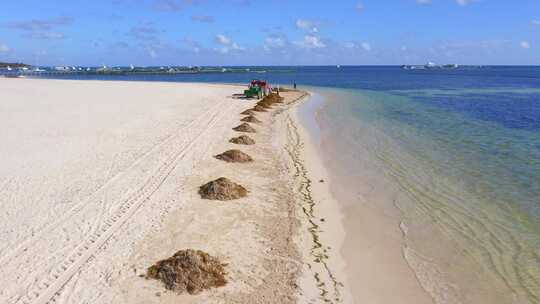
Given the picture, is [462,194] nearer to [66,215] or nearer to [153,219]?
[153,219]

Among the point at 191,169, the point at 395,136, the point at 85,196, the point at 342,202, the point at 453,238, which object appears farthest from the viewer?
the point at 395,136

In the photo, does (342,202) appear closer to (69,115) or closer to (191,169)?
(191,169)

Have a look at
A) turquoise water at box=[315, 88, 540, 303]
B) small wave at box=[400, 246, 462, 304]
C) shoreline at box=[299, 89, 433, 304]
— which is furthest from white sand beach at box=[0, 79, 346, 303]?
turquoise water at box=[315, 88, 540, 303]

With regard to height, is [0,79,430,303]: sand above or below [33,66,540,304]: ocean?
above

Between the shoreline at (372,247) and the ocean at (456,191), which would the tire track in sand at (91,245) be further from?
the ocean at (456,191)

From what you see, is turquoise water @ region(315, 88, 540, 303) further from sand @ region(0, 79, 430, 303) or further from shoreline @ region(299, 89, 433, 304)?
sand @ region(0, 79, 430, 303)

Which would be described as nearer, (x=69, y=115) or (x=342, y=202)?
(x=342, y=202)

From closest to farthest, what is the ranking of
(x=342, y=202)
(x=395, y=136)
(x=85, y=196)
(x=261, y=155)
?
(x=85, y=196) → (x=342, y=202) → (x=261, y=155) → (x=395, y=136)

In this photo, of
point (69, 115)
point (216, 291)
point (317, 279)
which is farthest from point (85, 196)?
point (69, 115)

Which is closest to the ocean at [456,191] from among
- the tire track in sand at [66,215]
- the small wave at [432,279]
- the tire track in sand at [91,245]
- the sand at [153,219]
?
the small wave at [432,279]
